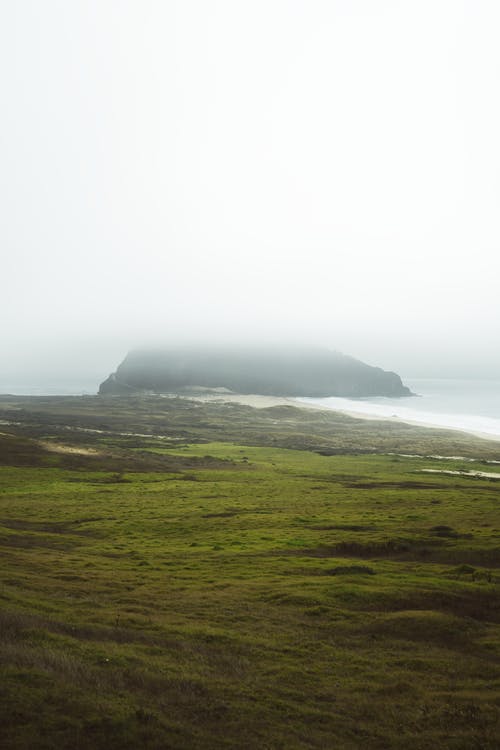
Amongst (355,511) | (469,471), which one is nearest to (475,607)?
(355,511)

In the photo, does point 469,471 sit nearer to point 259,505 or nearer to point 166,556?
point 259,505

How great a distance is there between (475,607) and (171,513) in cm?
4430

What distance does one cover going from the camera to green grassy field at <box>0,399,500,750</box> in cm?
1641

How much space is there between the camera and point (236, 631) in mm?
25938

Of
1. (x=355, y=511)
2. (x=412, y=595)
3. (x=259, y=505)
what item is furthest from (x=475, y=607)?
(x=259, y=505)

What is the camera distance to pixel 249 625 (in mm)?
27094

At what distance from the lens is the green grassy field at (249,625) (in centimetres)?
1641

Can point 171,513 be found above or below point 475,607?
below

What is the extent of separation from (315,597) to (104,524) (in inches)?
1410

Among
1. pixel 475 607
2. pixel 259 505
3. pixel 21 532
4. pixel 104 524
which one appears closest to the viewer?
pixel 475 607

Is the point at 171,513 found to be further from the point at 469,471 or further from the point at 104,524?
the point at 469,471

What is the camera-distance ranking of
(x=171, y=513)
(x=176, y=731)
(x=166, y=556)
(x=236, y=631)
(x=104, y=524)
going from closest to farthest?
(x=176, y=731), (x=236, y=631), (x=166, y=556), (x=104, y=524), (x=171, y=513)

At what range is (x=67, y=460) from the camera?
11494cm

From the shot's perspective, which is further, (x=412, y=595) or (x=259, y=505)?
(x=259, y=505)
